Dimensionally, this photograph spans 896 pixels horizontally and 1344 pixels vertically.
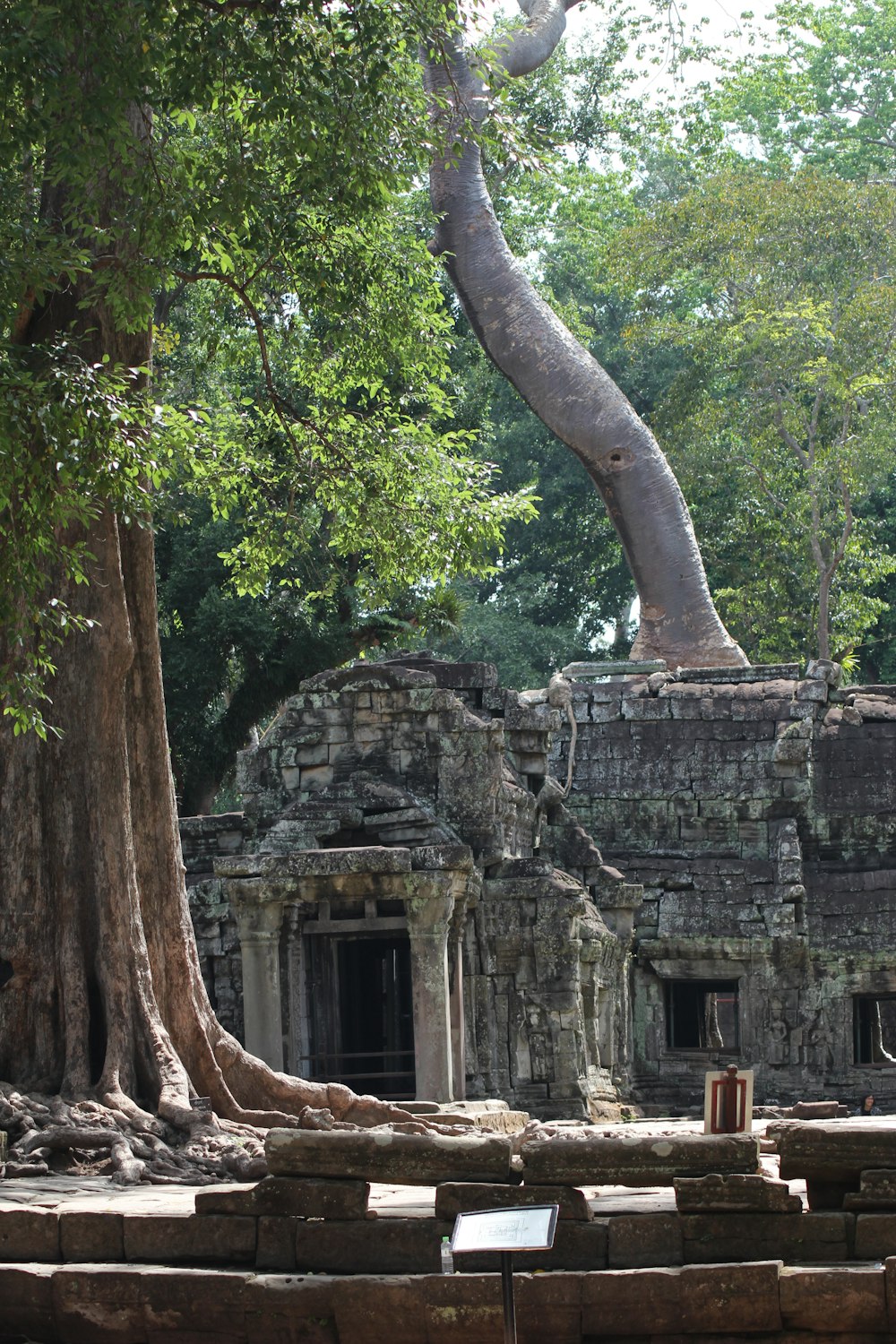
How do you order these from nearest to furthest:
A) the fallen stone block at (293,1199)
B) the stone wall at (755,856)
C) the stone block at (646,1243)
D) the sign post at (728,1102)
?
the stone block at (646,1243)
the fallen stone block at (293,1199)
the sign post at (728,1102)
the stone wall at (755,856)

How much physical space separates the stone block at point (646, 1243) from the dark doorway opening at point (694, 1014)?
12442 mm

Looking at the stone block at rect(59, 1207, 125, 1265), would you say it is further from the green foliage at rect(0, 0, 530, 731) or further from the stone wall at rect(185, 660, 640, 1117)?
the stone wall at rect(185, 660, 640, 1117)

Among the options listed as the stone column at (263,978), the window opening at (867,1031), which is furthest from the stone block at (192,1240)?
the window opening at (867,1031)

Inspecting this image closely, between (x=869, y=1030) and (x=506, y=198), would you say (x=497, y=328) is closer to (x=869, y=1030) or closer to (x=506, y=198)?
(x=506, y=198)

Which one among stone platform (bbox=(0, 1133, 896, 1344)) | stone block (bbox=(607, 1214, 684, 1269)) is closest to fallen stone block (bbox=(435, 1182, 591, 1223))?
stone platform (bbox=(0, 1133, 896, 1344))

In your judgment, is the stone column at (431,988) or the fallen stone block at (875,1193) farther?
the stone column at (431,988)

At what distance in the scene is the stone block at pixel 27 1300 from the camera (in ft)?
25.0

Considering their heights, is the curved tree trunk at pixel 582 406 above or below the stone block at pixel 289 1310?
above

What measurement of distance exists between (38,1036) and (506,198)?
24683 millimetres

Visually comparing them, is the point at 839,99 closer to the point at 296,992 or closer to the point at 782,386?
the point at 782,386

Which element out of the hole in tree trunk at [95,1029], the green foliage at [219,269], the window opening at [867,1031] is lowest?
the window opening at [867,1031]

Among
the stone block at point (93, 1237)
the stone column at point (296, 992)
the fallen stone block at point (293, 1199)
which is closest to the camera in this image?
the fallen stone block at point (293, 1199)

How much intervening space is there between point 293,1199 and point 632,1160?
1401mm

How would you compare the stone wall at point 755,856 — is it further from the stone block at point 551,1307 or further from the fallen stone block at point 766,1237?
the stone block at point 551,1307
